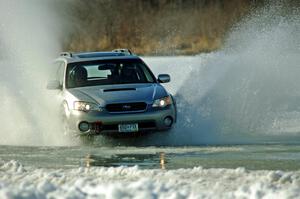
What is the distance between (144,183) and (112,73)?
7334mm

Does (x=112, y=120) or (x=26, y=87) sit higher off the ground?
(x=26, y=87)

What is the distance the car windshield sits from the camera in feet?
53.1

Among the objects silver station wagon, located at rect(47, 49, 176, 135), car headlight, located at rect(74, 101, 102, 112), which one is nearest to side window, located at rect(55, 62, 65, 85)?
silver station wagon, located at rect(47, 49, 176, 135)

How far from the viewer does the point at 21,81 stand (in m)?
19.5

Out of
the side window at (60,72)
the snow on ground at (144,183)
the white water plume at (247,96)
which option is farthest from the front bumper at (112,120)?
the snow on ground at (144,183)

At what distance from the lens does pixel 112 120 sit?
585 inches

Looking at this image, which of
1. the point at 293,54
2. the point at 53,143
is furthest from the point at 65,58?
the point at 293,54

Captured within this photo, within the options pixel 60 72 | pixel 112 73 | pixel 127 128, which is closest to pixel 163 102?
pixel 127 128

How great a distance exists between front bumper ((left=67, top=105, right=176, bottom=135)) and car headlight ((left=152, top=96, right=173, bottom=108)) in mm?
109

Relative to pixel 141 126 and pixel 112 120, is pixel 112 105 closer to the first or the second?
pixel 112 120

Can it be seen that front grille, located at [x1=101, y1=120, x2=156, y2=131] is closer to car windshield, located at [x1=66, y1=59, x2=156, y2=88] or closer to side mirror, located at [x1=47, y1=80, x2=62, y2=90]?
car windshield, located at [x1=66, y1=59, x2=156, y2=88]

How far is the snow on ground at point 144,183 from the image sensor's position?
29.0ft

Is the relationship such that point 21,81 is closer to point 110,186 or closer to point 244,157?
point 244,157

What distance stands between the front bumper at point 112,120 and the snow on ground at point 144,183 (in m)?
3.52
